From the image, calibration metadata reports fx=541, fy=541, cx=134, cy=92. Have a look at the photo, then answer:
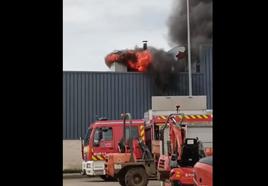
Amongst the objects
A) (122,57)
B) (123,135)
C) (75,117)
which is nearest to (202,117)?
(123,135)

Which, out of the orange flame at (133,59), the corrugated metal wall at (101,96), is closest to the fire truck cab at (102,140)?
the corrugated metal wall at (101,96)

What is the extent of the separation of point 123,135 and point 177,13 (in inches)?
516

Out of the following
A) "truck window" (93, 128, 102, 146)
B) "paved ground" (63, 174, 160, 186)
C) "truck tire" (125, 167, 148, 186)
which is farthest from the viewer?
"truck window" (93, 128, 102, 146)

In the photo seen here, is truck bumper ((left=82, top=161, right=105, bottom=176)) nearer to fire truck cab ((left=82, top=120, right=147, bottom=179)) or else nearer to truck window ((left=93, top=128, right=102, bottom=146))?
fire truck cab ((left=82, top=120, right=147, bottom=179))

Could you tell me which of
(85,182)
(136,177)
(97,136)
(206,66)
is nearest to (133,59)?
(206,66)

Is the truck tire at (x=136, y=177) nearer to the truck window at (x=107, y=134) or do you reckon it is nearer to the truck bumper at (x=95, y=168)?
the truck bumper at (x=95, y=168)

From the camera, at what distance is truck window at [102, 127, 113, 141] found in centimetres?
1573

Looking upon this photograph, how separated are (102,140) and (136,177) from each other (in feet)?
9.12

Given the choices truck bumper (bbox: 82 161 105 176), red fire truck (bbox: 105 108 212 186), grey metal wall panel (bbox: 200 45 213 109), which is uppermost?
grey metal wall panel (bbox: 200 45 213 109)

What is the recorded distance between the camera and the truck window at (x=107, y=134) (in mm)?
15727

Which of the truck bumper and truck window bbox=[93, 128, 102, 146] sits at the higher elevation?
truck window bbox=[93, 128, 102, 146]

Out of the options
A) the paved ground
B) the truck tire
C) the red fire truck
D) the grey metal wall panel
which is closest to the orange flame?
the grey metal wall panel
